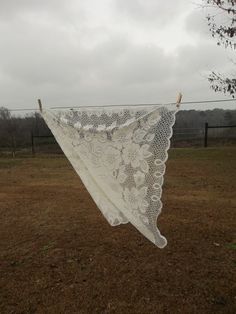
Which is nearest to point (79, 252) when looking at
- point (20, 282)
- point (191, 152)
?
point (20, 282)

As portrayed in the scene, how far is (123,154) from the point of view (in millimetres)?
3410

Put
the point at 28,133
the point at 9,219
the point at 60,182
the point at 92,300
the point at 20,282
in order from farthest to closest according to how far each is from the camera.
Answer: the point at 28,133, the point at 60,182, the point at 9,219, the point at 20,282, the point at 92,300

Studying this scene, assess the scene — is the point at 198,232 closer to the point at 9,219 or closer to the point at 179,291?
the point at 179,291

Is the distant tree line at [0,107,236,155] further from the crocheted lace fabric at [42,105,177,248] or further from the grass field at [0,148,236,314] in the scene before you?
the crocheted lace fabric at [42,105,177,248]

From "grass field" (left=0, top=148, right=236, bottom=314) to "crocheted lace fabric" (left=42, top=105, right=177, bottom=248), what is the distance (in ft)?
1.68

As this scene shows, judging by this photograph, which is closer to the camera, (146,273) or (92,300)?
(92,300)

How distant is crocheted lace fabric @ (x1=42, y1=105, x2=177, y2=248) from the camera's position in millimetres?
3235

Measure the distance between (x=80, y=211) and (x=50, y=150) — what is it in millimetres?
10718

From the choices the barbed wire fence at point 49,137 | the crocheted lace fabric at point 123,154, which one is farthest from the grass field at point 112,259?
the barbed wire fence at point 49,137

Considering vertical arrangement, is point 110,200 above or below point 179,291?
above

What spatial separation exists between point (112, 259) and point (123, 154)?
1205mm

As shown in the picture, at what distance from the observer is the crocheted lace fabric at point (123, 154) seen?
127 inches

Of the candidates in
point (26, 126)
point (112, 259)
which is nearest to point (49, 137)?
point (26, 126)

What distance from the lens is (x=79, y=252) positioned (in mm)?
4090
